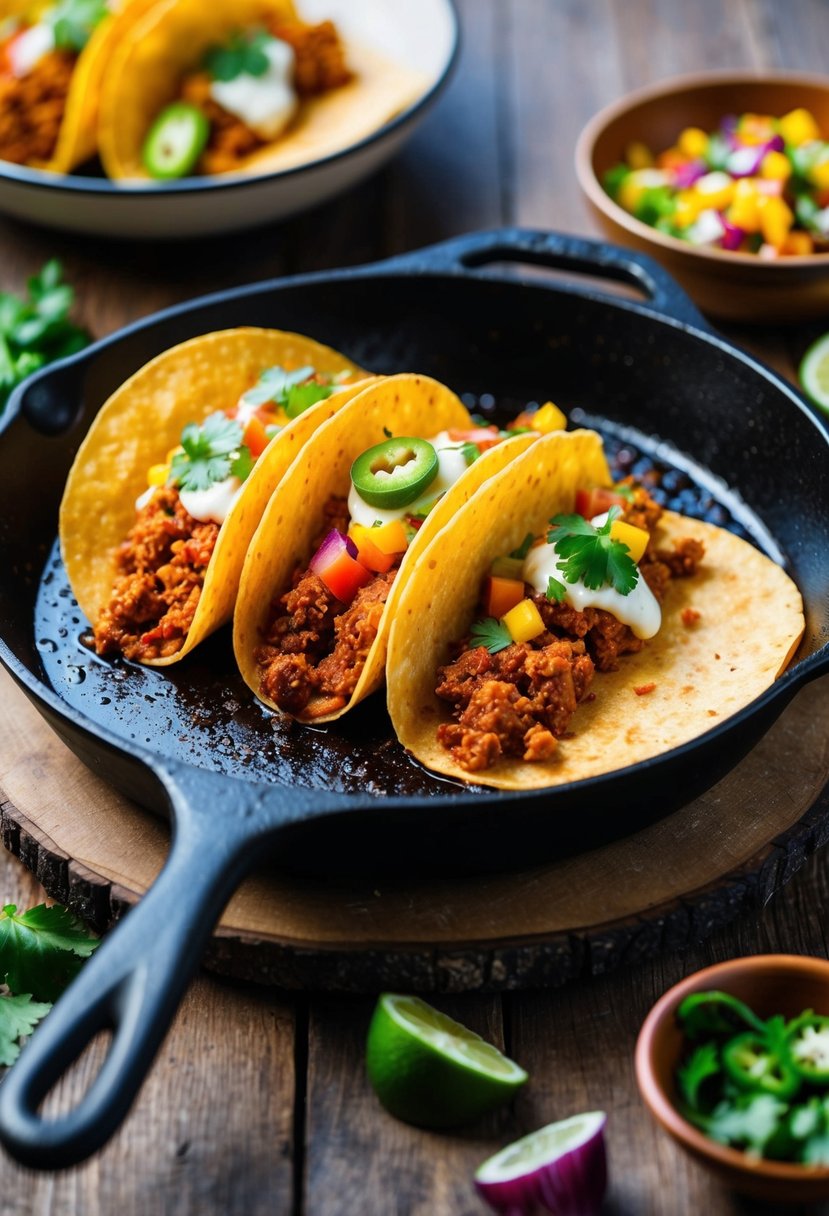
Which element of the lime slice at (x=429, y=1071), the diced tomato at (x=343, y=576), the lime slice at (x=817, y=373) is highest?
the diced tomato at (x=343, y=576)

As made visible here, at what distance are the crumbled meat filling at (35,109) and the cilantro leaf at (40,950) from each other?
3882 mm

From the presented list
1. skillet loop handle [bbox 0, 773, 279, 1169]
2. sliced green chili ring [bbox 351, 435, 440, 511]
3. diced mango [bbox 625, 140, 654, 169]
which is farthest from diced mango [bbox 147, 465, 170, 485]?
diced mango [bbox 625, 140, 654, 169]

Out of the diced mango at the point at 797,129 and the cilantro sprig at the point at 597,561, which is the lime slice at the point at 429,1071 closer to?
the cilantro sprig at the point at 597,561

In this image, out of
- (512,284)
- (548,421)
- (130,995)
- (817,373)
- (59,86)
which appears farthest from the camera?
(59,86)

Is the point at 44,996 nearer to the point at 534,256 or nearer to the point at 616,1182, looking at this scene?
the point at 616,1182

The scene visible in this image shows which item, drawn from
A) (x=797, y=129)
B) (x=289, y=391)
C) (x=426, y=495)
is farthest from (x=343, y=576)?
(x=797, y=129)

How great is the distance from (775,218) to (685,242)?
363mm

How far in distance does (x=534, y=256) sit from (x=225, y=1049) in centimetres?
288

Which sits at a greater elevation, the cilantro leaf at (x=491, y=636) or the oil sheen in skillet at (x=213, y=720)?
the oil sheen in skillet at (x=213, y=720)

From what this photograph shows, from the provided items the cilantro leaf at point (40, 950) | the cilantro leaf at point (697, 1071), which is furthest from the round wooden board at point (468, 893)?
the cilantro leaf at point (697, 1071)

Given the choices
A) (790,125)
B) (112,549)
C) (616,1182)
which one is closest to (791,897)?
(616,1182)

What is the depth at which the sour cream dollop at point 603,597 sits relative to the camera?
3639mm

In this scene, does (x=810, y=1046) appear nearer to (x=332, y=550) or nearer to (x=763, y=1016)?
(x=763, y=1016)

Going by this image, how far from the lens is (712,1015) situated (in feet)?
9.53
